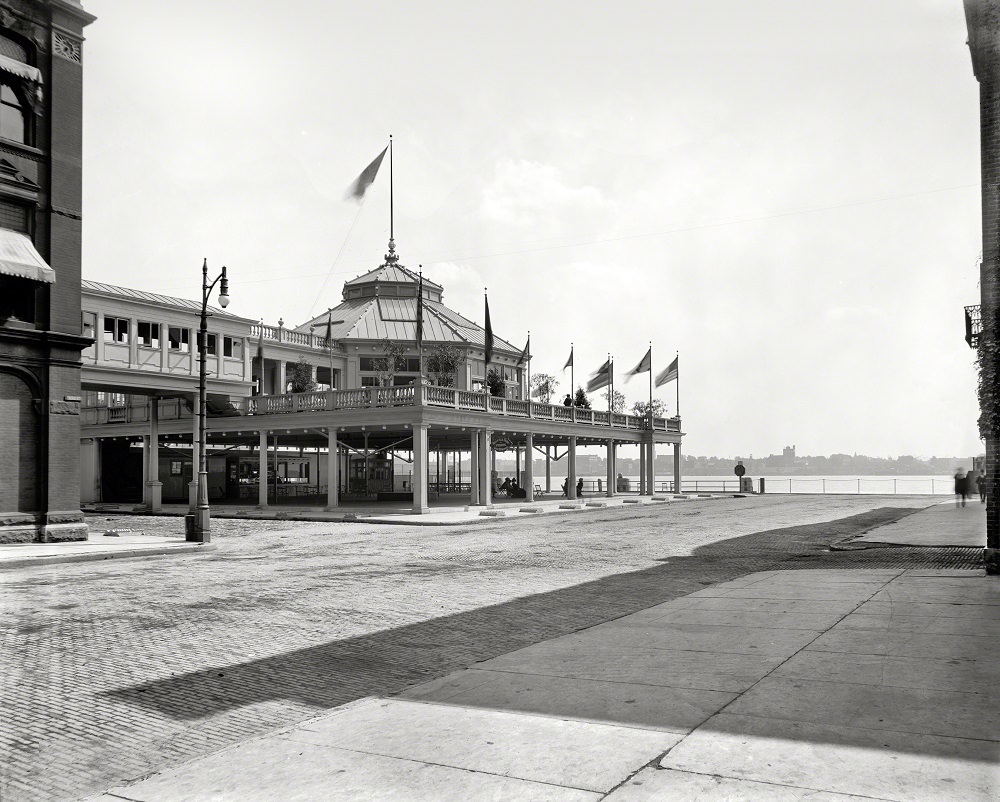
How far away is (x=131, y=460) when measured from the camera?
57.1 meters

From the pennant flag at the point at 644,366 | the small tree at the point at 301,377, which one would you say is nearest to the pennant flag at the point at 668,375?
the pennant flag at the point at 644,366

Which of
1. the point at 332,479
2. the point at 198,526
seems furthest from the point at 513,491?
the point at 198,526

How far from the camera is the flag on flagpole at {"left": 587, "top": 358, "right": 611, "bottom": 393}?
5216 cm

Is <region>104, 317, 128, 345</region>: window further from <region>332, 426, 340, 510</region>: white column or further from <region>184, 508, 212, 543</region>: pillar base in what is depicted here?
<region>184, 508, 212, 543</region>: pillar base

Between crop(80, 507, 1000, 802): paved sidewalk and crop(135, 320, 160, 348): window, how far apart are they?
32.8 meters

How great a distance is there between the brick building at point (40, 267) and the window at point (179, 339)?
12.9 meters

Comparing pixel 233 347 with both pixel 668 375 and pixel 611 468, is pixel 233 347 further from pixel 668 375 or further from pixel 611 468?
pixel 668 375

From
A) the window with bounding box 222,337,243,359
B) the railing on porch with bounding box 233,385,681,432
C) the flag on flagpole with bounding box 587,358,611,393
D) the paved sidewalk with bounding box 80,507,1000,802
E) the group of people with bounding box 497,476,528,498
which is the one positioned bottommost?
the group of people with bounding box 497,476,528,498

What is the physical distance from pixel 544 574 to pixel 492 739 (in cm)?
1058

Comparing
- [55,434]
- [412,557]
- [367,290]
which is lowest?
[412,557]

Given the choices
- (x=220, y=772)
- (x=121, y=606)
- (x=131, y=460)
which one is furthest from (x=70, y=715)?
(x=131, y=460)

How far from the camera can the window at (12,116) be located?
24.7 meters

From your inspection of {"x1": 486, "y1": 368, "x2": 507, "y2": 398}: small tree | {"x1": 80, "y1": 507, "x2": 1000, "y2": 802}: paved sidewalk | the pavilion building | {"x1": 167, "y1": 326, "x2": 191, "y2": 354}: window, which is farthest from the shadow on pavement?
{"x1": 486, "y1": 368, "x2": 507, "y2": 398}: small tree

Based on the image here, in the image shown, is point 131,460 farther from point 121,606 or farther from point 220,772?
point 220,772
